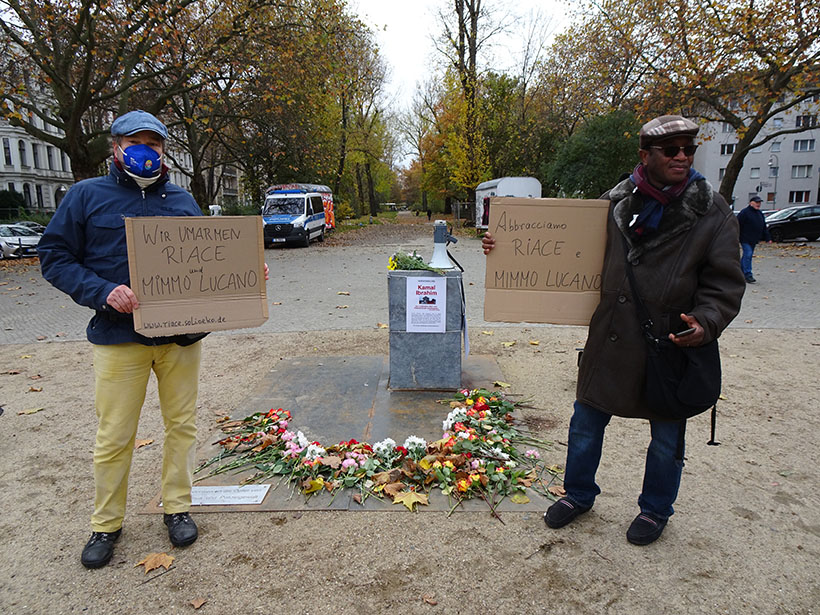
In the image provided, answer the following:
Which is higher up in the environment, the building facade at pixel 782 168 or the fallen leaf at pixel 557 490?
the building facade at pixel 782 168

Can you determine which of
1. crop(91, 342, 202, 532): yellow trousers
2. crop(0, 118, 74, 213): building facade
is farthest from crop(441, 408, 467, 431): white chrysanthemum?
crop(0, 118, 74, 213): building facade

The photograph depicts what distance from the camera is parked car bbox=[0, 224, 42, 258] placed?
19875mm

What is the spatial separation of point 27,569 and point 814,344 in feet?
25.4

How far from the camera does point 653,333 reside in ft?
7.97

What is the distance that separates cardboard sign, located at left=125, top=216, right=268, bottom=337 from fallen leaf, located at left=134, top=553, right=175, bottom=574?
3.56 feet

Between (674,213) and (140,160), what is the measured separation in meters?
2.43

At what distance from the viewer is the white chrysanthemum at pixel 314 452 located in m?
3.40

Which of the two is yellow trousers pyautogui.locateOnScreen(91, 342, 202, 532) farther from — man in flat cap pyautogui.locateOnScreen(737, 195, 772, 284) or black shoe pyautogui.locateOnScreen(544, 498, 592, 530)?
man in flat cap pyautogui.locateOnScreen(737, 195, 772, 284)

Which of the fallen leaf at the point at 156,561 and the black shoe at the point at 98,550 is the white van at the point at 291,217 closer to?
the black shoe at the point at 98,550

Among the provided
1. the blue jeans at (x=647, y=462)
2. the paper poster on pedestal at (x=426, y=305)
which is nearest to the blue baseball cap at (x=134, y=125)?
the paper poster on pedestal at (x=426, y=305)

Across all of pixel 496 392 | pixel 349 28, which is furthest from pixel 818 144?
pixel 496 392

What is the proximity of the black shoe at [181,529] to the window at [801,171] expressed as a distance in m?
67.6

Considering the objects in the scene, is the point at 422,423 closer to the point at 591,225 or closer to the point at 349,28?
the point at 591,225

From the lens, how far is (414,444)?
3.51 metres
